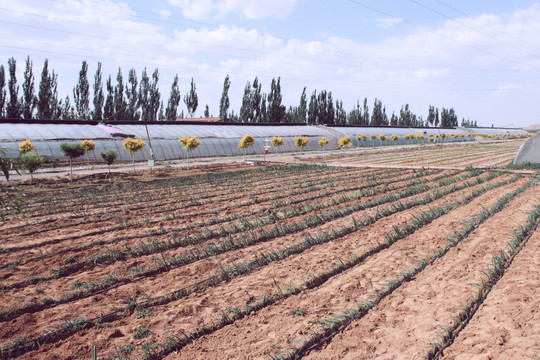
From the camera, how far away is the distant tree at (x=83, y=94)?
5375 centimetres

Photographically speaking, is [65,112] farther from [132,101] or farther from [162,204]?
[162,204]

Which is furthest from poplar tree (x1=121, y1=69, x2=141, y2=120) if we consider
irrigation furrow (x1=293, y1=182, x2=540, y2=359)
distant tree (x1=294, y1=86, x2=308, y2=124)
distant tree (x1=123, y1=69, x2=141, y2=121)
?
irrigation furrow (x1=293, y1=182, x2=540, y2=359)

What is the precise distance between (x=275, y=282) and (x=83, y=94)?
182 feet

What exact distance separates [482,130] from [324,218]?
121 metres

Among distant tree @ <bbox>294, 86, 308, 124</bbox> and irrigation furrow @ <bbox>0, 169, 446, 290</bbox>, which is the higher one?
distant tree @ <bbox>294, 86, 308, 124</bbox>

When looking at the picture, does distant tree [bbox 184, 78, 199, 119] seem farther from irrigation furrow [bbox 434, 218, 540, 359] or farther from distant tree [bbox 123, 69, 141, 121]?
irrigation furrow [bbox 434, 218, 540, 359]

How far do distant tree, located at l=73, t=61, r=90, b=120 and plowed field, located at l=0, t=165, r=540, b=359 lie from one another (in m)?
46.4

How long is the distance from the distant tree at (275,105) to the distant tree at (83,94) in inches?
1119

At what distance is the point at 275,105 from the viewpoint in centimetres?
6919

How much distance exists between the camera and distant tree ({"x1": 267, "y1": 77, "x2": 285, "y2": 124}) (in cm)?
6881

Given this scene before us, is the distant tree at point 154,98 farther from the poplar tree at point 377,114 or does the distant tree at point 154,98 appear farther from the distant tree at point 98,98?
the poplar tree at point 377,114

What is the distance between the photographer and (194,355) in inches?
172

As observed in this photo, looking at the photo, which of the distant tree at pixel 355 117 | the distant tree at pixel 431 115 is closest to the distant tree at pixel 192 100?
the distant tree at pixel 355 117

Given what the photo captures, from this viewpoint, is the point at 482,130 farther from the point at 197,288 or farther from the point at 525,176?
the point at 197,288
